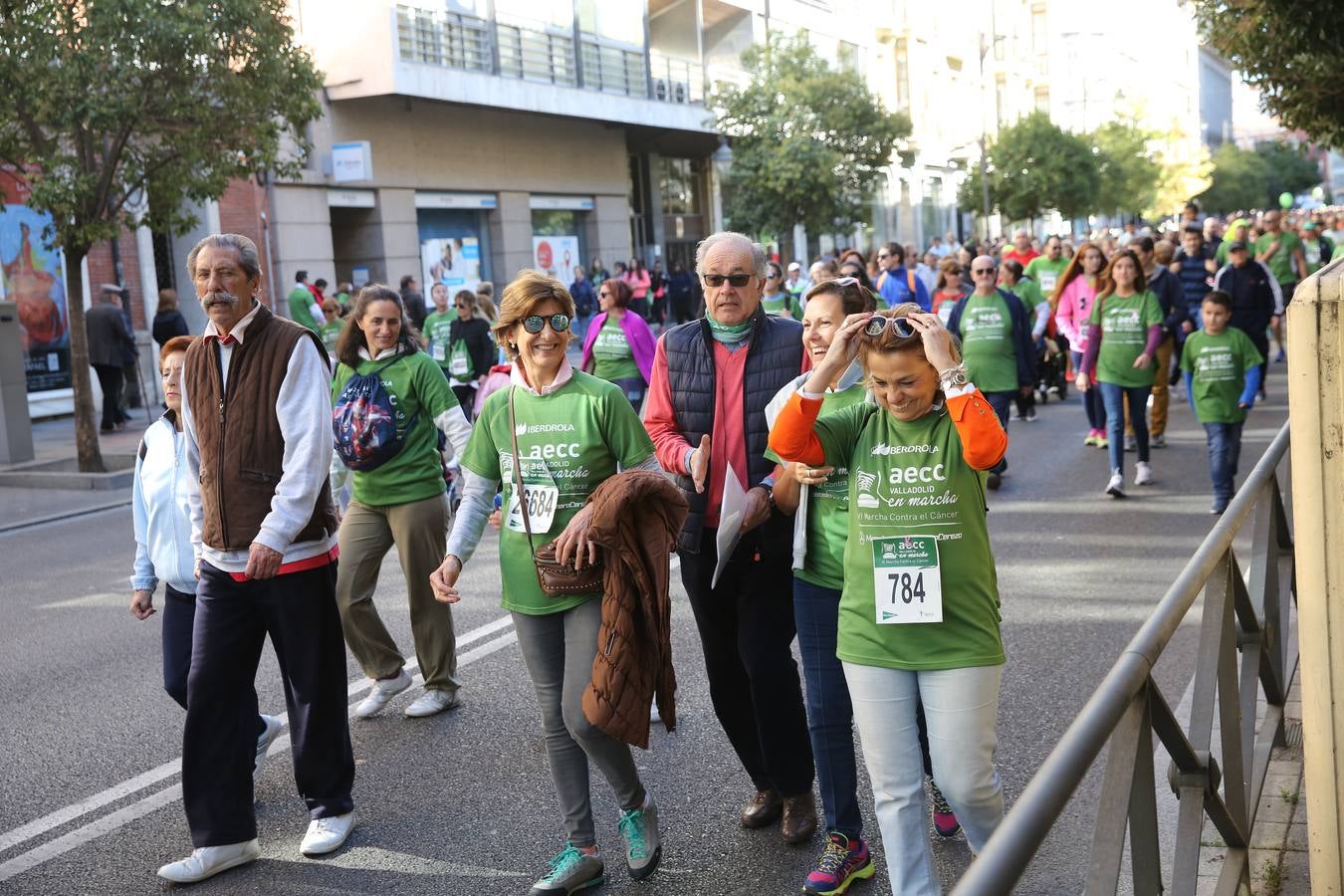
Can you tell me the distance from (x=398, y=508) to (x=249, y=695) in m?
1.57

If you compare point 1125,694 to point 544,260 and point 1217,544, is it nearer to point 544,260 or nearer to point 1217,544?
point 1217,544

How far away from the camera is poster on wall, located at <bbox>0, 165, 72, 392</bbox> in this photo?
2120cm

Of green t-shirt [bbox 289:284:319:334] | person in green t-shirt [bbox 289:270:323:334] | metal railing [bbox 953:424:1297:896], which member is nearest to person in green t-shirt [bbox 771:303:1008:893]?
metal railing [bbox 953:424:1297:896]

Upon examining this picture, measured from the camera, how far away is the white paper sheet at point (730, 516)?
14.0 feet

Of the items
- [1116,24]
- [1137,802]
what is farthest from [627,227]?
[1116,24]

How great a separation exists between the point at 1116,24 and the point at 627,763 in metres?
93.4

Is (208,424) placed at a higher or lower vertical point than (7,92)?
lower

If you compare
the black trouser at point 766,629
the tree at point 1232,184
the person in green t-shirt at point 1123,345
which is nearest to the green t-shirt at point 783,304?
the person in green t-shirt at point 1123,345

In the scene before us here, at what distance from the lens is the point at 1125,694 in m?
2.44

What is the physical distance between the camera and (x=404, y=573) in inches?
247

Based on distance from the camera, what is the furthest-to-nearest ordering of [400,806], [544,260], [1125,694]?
[544,260] < [400,806] < [1125,694]

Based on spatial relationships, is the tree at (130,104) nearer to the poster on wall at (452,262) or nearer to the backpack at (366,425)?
the backpack at (366,425)

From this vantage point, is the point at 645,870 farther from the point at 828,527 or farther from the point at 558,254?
the point at 558,254

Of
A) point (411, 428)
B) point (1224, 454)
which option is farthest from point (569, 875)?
point (1224, 454)
